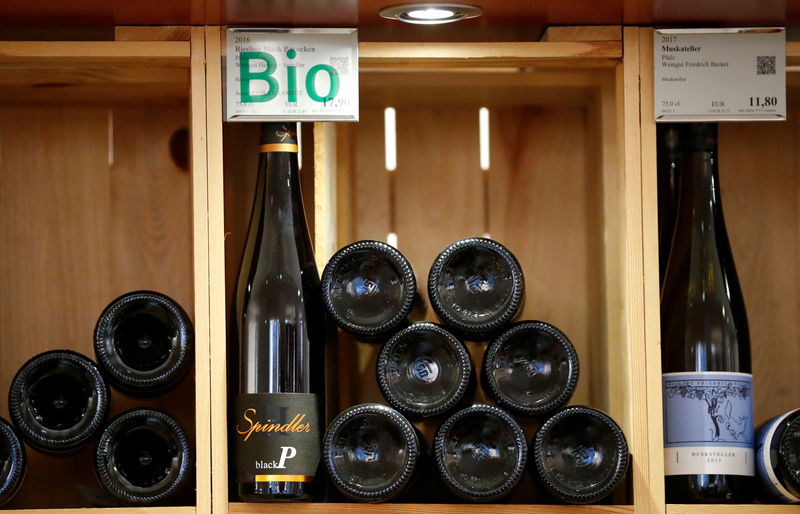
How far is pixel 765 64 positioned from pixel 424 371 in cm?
56

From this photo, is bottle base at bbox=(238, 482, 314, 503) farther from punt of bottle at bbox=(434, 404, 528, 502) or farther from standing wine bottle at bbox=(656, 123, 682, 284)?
standing wine bottle at bbox=(656, 123, 682, 284)

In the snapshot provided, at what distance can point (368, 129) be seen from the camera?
5.46ft

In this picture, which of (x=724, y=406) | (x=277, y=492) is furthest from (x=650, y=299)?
(x=277, y=492)

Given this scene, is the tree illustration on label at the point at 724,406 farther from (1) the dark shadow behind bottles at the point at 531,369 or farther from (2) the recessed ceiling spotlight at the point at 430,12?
(2) the recessed ceiling spotlight at the point at 430,12

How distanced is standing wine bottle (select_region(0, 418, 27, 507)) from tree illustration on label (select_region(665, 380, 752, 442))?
2.58ft

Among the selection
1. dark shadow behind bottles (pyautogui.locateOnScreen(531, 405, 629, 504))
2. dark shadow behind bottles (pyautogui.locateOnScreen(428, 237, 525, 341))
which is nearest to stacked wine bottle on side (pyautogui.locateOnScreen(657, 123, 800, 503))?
dark shadow behind bottles (pyautogui.locateOnScreen(531, 405, 629, 504))

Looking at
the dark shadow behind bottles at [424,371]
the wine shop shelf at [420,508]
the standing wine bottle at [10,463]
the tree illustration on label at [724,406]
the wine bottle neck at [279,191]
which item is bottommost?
the wine shop shelf at [420,508]

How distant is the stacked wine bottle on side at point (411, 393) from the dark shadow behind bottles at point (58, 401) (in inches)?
6.5

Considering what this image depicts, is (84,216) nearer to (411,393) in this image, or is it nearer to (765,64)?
(411,393)

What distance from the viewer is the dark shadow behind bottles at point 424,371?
1.37 m

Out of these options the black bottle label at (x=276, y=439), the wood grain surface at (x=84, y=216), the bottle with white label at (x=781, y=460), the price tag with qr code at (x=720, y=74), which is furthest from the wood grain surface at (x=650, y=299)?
the wood grain surface at (x=84, y=216)

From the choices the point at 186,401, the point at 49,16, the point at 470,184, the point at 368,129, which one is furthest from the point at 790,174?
the point at 49,16

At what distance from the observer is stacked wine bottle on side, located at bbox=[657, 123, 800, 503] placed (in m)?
1.39

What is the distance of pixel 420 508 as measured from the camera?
53.2 inches
